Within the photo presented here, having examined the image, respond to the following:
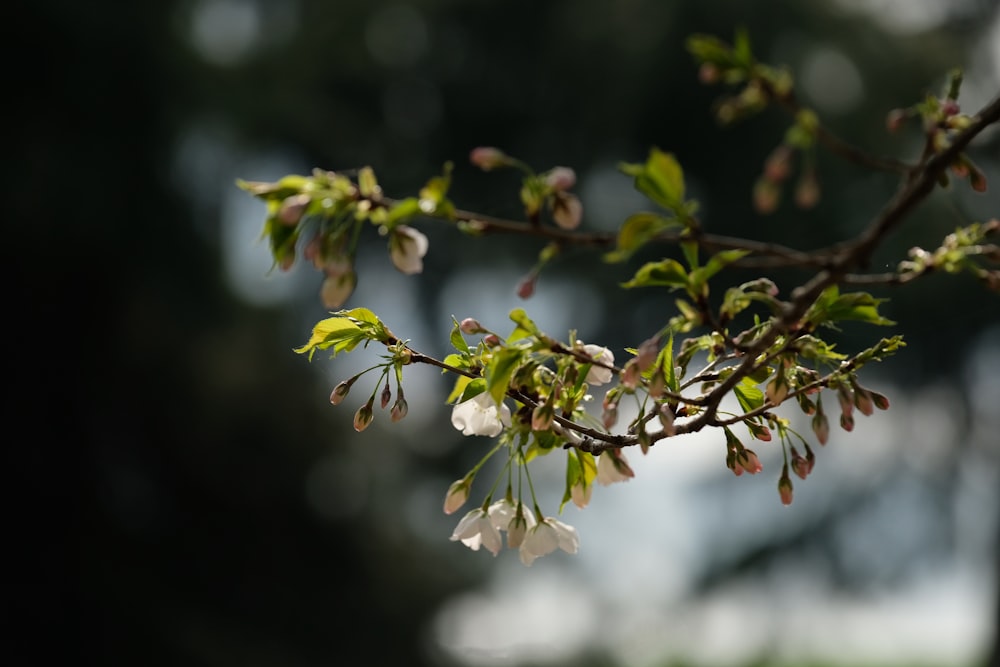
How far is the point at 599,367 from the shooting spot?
38 cm

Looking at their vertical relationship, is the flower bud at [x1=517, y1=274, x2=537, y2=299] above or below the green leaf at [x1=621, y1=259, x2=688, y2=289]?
below

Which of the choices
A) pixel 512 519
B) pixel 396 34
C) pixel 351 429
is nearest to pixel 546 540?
pixel 512 519

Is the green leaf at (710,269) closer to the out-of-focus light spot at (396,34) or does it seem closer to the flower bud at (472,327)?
the flower bud at (472,327)

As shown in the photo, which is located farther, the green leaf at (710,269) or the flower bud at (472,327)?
the flower bud at (472,327)

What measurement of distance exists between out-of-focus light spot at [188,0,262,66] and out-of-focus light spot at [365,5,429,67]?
21.9 inches

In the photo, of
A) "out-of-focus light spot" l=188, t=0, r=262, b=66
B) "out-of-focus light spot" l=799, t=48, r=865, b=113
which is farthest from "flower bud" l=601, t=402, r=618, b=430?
"out-of-focus light spot" l=188, t=0, r=262, b=66

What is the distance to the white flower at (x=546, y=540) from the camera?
423mm

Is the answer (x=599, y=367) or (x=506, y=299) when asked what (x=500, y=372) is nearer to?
(x=599, y=367)

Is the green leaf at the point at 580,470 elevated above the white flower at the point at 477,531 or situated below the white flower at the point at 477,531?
above

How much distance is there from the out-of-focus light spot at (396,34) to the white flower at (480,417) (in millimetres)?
5030

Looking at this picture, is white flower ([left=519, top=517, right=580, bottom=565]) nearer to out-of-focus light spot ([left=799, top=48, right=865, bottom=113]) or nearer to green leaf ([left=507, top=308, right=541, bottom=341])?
green leaf ([left=507, top=308, right=541, bottom=341])

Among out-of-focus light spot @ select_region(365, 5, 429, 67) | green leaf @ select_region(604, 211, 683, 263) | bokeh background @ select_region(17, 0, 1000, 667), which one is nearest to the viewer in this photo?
green leaf @ select_region(604, 211, 683, 263)

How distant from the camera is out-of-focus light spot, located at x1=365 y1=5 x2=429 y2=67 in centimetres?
521

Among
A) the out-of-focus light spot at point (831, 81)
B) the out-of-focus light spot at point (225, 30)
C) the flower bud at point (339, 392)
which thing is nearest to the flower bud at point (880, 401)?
the flower bud at point (339, 392)
